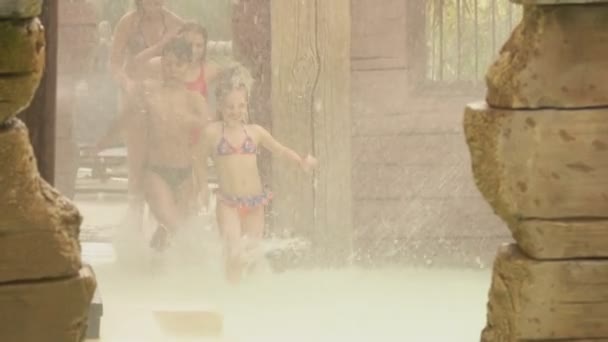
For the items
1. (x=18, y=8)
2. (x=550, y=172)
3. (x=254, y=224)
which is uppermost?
(x=18, y=8)

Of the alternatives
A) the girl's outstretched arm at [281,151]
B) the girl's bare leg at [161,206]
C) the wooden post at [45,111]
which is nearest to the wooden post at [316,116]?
the girl's outstretched arm at [281,151]

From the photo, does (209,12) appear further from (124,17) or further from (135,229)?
(135,229)

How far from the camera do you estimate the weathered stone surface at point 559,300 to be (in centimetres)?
235

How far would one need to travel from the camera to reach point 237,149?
20.8 ft

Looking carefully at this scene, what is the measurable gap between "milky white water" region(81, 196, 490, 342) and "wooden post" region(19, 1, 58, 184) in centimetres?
194

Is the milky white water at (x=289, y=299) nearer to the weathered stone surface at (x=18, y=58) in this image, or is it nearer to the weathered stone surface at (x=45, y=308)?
the weathered stone surface at (x=45, y=308)

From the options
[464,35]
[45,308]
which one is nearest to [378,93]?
[464,35]

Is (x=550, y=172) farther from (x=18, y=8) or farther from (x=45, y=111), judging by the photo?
(x=45, y=111)

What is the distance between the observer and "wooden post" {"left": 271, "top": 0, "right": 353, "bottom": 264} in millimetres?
6422

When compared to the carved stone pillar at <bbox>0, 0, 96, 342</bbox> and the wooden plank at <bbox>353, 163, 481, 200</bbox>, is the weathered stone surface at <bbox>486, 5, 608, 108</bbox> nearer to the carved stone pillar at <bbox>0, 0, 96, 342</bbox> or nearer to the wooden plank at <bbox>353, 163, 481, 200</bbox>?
the carved stone pillar at <bbox>0, 0, 96, 342</bbox>

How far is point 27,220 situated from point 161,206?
4.52 m

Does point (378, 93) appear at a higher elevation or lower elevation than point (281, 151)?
higher

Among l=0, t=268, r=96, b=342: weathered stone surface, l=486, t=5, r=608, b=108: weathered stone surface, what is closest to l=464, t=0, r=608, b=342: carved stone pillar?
l=486, t=5, r=608, b=108: weathered stone surface

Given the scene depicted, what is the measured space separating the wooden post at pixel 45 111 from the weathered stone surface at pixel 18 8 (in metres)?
0.98
